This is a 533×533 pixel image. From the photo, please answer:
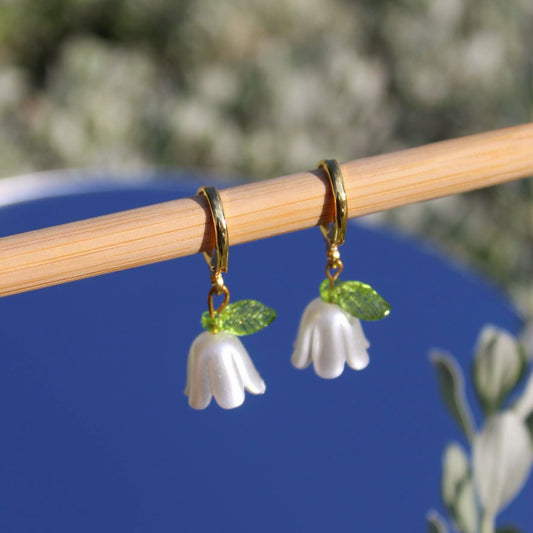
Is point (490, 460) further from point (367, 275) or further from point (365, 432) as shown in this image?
point (367, 275)

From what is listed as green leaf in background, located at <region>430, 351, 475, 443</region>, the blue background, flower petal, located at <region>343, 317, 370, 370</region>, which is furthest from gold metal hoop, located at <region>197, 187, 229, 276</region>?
the blue background

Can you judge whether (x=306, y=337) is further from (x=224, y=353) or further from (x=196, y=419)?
(x=196, y=419)

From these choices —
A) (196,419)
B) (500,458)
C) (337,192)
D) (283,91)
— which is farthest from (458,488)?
(283,91)

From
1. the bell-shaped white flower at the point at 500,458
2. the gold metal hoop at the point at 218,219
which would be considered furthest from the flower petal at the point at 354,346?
the bell-shaped white flower at the point at 500,458

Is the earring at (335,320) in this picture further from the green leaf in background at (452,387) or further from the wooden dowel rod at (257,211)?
the green leaf in background at (452,387)

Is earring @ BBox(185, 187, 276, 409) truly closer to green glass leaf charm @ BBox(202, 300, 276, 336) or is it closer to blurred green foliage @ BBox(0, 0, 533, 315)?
green glass leaf charm @ BBox(202, 300, 276, 336)
